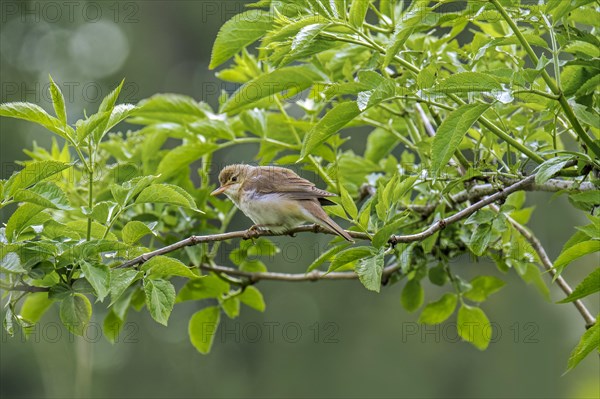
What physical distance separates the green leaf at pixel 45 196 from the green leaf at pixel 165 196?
0.18 meters

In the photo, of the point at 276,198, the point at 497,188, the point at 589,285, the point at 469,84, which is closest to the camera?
the point at 589,285

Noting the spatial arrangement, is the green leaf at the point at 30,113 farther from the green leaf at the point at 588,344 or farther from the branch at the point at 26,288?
the green leaf at the point at 588,344

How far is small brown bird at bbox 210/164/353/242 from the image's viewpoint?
122 inches

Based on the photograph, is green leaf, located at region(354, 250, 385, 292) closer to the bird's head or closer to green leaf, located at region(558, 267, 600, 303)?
green leaf, located at region(558, 267, 600, 303)

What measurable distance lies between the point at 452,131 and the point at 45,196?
97 cm

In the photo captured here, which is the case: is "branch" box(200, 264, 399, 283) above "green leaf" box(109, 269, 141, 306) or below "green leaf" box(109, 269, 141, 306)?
below

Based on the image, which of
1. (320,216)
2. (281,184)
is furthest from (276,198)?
(320,216)

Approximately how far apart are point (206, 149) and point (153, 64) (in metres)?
12.8

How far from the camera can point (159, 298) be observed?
2.08m

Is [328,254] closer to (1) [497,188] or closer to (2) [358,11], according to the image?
(1) [497,188]

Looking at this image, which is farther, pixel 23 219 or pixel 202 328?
pixel 202 328

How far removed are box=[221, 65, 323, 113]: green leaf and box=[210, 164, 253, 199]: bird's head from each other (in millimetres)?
868

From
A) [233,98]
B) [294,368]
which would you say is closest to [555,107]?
[233,98]

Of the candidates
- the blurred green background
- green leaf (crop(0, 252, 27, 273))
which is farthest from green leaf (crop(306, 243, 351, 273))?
the blurred green background
